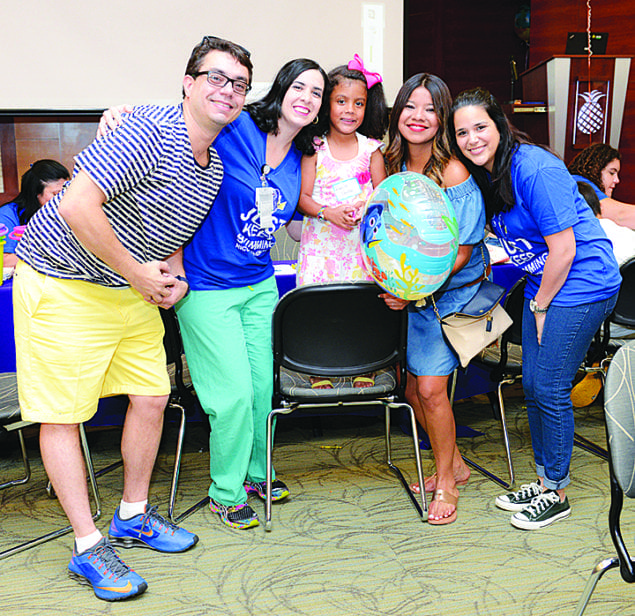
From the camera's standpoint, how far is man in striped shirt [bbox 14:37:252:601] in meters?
1.67

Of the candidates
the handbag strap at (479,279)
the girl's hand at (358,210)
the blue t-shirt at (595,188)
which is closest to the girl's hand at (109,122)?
the girl's hand at (358,210)

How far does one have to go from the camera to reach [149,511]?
2.10 m

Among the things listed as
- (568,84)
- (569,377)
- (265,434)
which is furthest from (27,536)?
(568,84)

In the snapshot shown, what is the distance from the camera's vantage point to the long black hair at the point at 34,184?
3.49 m

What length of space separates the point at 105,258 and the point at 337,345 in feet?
2.58

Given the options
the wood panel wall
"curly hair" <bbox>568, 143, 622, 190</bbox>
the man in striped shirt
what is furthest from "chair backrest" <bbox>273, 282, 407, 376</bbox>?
the wood panel wall

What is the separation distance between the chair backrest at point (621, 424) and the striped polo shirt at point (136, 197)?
120 cm

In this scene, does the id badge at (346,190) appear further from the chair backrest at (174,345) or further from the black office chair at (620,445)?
the black office chair at (620,445)

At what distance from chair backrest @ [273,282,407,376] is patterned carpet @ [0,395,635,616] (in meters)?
0.56

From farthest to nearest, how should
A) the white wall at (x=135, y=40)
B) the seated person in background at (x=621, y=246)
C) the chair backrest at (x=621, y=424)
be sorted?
the white wall at (x=135, y=40) < the seated person in background at (x=621, y=246) < the chair backrest at (x=621, y=424)

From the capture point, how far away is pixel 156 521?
81.7 inches

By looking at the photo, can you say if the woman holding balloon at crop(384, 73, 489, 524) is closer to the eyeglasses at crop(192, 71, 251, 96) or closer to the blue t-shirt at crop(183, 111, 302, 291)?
the blue t-shirt at crop(183, 111, 302, 291)

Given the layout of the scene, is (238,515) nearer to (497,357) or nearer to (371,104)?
(497,357)

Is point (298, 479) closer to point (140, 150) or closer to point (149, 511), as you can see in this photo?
point (149, 511)
